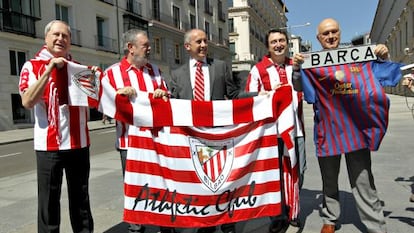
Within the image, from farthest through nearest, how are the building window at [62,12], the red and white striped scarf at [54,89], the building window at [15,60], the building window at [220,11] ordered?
1. the building window at [220,11]
2. the building window at [62,12]
3. the building window at [15,60]
4. the red and white striped scarf at [54,89]

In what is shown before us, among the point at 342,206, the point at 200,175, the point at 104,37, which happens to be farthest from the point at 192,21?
the point at 200,175

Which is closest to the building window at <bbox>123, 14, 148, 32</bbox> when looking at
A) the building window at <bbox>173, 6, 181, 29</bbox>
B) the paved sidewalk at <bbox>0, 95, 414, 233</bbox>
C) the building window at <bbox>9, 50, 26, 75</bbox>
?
the building window at <bbox>173, 6, 181, 29</bbox>

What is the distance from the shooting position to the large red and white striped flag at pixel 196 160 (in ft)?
10.2

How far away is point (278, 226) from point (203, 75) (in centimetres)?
166

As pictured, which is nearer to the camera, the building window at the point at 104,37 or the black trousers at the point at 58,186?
the black trousers at the point at 58,186

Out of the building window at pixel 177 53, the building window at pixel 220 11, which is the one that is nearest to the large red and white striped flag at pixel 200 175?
the building window at pixel 177 53

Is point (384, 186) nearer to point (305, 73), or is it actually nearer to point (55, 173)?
point (305, 73)

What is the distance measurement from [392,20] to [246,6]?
68.0 ft

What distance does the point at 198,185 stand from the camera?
314cm

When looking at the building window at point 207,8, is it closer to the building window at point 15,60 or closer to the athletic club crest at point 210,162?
the building window at point 15,60

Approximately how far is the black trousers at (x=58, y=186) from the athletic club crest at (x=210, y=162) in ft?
3.29

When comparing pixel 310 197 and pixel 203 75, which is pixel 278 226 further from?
pixel 203 75

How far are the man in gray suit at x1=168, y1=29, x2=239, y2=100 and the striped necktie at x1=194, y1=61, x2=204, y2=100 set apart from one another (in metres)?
0.03

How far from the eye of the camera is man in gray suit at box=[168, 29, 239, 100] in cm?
354
